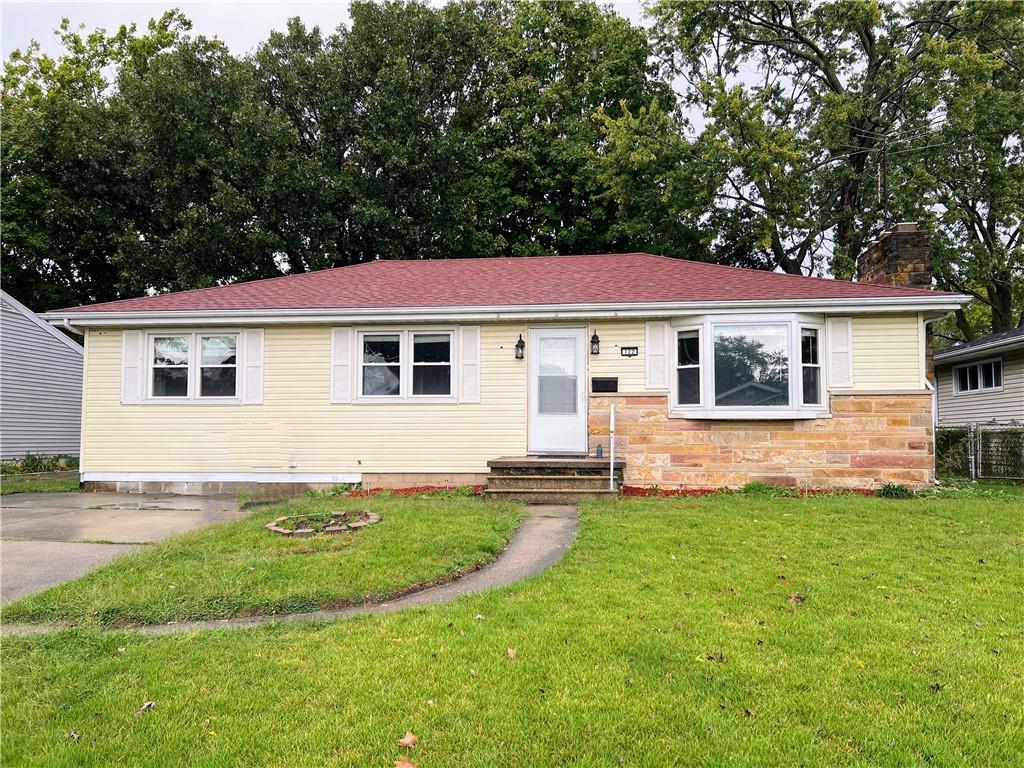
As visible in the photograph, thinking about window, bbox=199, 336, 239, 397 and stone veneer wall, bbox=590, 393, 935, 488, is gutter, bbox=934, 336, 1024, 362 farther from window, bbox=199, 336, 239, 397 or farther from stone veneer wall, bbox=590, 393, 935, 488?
window, bbox=199, 336, 239, 397

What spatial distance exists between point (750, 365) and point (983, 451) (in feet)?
24.6

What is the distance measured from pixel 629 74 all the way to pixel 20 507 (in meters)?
21.5

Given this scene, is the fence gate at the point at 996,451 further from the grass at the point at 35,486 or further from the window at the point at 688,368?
the grass at the point at 35,486

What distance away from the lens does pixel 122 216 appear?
21.9 m

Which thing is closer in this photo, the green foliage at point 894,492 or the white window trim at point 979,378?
the green foliage at point 894,492

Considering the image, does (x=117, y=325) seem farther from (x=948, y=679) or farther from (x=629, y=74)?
(x=629, y=74)

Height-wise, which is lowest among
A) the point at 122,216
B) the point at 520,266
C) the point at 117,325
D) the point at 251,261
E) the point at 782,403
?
the point at 782,403

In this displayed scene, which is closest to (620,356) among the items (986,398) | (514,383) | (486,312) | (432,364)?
(514,383)

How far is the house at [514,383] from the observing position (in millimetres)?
9617

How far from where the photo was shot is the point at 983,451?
43.0ft

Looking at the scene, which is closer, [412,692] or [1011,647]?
[412,692]

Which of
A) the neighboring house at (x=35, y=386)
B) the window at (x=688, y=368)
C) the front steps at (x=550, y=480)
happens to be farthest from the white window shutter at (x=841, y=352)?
the neighboring house at (x=35, y=386)

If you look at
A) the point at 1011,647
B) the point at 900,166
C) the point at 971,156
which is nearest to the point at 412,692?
the point at 1011,647

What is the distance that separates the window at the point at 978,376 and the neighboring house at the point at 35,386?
25028 mm
